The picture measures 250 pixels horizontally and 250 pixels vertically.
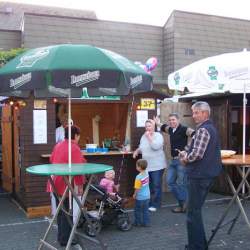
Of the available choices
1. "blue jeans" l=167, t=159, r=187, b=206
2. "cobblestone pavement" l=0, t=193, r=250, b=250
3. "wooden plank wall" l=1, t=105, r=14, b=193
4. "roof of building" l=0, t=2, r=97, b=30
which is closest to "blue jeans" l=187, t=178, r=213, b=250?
"cobblestone pavement" l=0, t=193, r=250, b=250

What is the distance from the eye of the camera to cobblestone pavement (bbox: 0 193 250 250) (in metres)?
5.64

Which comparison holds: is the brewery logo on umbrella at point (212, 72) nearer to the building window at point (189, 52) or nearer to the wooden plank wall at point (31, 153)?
the wooden plank wall at point (31, 153)

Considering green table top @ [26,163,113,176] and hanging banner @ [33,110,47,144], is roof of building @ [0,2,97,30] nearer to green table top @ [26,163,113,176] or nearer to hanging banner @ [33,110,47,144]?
hanging banner @ [33,110,47,144]

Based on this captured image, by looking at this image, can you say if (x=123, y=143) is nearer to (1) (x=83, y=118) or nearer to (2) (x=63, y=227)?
(1) (x=83, y=118)

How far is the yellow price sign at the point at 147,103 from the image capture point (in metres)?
8.38

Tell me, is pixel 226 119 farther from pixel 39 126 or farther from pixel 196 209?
pixel 196 209

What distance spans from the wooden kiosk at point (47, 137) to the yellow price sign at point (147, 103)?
0.02 metres

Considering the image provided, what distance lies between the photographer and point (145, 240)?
19.3 feet

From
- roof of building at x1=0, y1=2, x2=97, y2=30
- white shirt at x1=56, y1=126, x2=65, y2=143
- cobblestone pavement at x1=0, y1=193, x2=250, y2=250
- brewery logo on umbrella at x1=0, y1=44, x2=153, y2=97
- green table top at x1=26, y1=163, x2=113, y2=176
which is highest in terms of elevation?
roof of building at x1=0, y1=2, x2=97, y2=30

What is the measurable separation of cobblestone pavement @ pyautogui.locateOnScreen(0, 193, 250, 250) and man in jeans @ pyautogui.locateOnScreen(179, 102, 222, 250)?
643mm

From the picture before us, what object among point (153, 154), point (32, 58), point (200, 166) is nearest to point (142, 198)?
point (153, 154)

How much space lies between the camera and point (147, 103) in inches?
331

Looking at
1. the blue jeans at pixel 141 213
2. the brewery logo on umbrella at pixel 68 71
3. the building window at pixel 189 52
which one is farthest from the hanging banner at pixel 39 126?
the building window at pixel 189 52

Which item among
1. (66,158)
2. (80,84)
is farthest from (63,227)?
(80,84)
